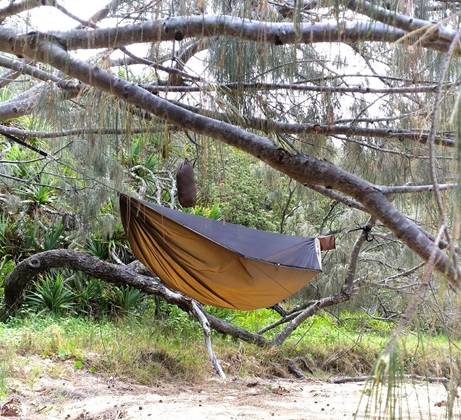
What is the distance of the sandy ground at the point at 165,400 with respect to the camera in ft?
9.72

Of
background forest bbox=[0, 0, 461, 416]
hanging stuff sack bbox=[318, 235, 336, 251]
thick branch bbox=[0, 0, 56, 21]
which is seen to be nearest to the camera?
background forest bbox=[0, 0, 461, 416]

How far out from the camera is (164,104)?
1.70 meters

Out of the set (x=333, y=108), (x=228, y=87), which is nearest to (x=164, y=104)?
(x=228, y=87)

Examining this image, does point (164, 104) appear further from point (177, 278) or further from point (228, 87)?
point (177, 278)

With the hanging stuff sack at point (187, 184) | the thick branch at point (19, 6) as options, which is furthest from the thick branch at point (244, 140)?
the hanging stuff sack at point (187, 184)

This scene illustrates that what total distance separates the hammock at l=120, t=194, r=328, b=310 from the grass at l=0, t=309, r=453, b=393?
664 mm

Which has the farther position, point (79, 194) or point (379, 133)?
point (79, 194)

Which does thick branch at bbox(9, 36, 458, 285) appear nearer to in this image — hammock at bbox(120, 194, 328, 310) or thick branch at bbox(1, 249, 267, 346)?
hammock at bbox(120, 194, 328, 310)

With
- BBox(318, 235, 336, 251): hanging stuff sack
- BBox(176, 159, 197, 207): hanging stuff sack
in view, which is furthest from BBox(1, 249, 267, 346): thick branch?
BBox(176, 159, 197, 207): hanging stuff sack

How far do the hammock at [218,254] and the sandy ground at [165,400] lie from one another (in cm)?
62

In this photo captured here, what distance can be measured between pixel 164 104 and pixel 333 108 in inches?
37.9

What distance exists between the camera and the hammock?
3281 millimetres

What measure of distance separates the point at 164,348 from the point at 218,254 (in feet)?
4.38

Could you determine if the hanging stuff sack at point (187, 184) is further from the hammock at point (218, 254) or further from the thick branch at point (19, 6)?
the thick branch at point (19, 6)
